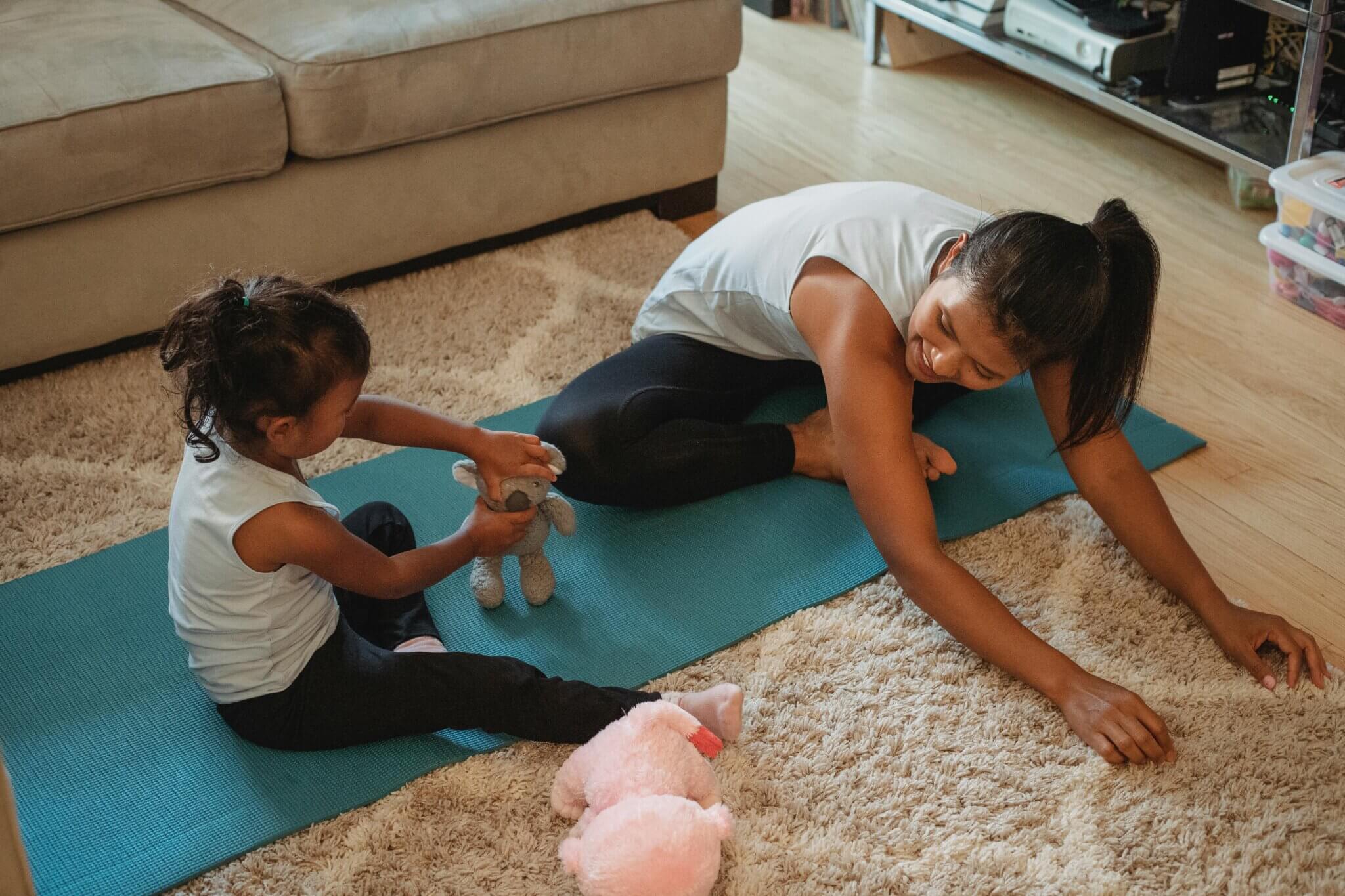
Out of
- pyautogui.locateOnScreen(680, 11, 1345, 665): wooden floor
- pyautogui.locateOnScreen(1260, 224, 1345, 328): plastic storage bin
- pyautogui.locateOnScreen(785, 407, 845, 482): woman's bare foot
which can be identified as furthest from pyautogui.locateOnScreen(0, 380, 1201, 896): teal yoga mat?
pyautogui.locateOnScreen(1260, 224, 1345, 328): plastic storage bin

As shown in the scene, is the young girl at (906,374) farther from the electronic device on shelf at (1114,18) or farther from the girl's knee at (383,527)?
the electronic device on shelf at (1114,18)

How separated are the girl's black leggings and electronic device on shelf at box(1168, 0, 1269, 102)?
172cm

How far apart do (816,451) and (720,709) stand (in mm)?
484

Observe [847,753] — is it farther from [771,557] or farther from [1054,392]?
[1054,392]

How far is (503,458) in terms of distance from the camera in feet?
4.52

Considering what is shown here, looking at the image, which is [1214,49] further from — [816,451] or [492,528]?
[492,528]

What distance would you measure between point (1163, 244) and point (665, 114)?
0.93 meters

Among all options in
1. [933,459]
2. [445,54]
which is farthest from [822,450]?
[445,54]

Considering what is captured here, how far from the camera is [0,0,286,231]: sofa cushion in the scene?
1.71m

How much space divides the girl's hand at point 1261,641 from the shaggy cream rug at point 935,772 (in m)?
0.02

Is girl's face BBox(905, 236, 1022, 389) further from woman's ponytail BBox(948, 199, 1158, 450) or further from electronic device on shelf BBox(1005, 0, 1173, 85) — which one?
electronic device on shelf BBox(1005, 0, 1173, 85)

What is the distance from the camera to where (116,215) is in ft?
6.02

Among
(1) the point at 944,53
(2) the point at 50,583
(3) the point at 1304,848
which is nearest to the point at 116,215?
(2) the point at 50,583

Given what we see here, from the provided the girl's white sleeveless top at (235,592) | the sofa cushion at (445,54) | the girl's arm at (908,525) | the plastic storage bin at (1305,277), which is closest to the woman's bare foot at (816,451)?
the girl's arm at (908,525)
